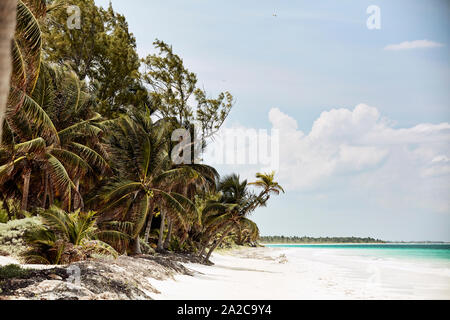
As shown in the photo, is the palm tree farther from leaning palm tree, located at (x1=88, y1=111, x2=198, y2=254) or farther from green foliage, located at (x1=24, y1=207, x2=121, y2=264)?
green foliage, located at (x1=24, y1=207, x2=121, y2=264)

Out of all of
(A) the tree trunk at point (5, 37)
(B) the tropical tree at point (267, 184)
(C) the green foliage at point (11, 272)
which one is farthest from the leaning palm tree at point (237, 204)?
(A) the tree trunk at point (5, 37)

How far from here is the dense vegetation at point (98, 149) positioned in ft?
30.0

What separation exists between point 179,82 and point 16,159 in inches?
427

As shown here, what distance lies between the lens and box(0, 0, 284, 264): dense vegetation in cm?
915

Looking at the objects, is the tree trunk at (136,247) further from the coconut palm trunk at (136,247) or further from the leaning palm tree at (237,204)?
the leaning palm tree at (237,204)

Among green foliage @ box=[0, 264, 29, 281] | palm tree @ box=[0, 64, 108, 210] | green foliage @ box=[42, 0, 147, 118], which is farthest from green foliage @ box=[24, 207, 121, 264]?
green foliage @ box=[42, 0, 147, 118]

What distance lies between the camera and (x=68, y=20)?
831 inches

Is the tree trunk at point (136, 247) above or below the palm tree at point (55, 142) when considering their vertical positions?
below

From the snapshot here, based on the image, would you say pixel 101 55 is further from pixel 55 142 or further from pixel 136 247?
pixel 136 247

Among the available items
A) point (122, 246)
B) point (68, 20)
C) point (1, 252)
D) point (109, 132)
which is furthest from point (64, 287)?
point (68, 20)

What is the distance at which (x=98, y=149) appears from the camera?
17672 mm

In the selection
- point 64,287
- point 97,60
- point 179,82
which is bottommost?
point 64,287

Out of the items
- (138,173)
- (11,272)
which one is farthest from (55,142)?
(11,272)
